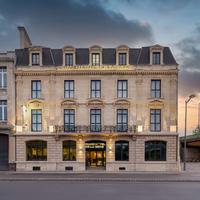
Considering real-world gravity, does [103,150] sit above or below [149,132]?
below

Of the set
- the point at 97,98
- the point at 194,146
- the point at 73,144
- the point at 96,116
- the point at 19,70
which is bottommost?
the point at 194,146

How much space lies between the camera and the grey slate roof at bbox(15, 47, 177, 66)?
31891mm

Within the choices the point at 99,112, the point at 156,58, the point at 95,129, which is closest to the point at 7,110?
the point at 95,129

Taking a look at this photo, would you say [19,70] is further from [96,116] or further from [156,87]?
[156,87]

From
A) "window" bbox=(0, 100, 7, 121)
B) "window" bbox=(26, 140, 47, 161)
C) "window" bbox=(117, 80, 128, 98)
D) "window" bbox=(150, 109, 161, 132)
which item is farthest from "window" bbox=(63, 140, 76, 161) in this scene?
"window" bbox=(150, 109, 161, 132)

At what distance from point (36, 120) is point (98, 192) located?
1565cm

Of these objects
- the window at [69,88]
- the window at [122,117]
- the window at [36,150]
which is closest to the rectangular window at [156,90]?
the window at [122,117]

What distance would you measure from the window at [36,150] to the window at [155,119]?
12515mm

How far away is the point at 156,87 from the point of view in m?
31.3

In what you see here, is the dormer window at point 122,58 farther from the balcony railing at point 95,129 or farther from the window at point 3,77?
the window at point 3,77

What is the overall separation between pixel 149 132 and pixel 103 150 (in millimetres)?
5781

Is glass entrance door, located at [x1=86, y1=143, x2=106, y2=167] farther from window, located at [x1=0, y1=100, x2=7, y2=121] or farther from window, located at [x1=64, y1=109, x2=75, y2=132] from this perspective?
window, located at [x1=0, y1=100, x2=7, y2=121]

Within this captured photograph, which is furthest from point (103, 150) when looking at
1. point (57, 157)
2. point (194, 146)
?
point (194, 146)

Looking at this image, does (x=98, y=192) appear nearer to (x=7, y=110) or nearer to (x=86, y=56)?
(x=7, y=110)
